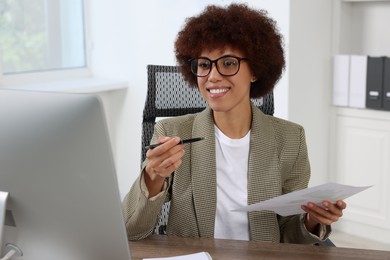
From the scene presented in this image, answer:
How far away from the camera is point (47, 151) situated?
1105 millimetres

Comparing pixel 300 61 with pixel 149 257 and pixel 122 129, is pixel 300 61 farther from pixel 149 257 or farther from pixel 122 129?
pixel 149 257

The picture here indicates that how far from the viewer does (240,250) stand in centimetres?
164

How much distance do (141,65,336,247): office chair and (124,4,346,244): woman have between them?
0.53 feet

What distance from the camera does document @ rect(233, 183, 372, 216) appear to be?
5.05ft

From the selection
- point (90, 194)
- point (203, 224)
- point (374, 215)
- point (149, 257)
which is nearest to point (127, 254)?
point (90, 194)

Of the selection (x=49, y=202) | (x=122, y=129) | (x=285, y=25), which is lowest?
(x=122, y=129)

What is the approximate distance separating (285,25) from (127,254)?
2700 mm

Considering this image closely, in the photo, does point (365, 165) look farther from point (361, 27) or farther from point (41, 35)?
point (41, 35)

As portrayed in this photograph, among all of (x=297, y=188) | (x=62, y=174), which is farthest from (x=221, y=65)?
(x=62, y=174)

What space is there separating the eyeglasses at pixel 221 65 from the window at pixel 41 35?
2513 mm

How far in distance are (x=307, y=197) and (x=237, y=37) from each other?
20.1 inches

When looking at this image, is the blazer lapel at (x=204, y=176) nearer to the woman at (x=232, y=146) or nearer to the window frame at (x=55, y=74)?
the woman at (x=232, y=146)

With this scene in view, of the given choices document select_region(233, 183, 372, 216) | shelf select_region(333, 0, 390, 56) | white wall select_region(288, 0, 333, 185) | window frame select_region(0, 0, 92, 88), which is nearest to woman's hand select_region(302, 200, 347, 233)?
document select_region(233, 183, 372, 216)

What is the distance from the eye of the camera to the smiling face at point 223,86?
6.07ft
